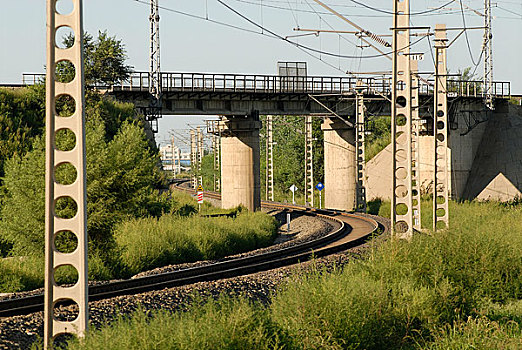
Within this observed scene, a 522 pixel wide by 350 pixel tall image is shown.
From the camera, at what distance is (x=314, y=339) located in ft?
36.3

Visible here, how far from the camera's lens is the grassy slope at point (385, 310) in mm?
9805

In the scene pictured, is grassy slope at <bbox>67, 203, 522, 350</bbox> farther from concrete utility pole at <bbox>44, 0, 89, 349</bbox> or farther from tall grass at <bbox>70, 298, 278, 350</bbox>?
concrete utility pole at <bbox>44, 0, 89, 349</bbox>

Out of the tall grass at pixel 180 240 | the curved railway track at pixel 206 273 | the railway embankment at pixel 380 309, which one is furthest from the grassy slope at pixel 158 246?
the railway embankment at pixel 380 309

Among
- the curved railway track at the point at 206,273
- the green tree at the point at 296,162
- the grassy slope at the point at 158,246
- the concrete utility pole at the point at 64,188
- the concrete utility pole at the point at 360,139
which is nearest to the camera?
the concrete utility pole at the point at 64,188

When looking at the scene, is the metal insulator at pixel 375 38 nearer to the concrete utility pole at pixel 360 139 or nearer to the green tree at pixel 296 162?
the concrete utility pole at pixel 360 139

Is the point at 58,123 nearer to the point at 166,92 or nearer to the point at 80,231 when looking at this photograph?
the point at 80,231

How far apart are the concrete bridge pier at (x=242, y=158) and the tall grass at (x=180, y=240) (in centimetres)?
1415

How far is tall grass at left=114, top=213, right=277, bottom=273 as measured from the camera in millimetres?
23031

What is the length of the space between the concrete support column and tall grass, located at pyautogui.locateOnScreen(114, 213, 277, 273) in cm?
2252

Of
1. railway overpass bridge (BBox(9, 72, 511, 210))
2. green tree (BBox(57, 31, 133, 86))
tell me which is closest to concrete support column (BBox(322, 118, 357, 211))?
railway overpass bridge (BBox(9, 72, 511, 210))

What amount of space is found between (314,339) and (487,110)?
58.1 metres

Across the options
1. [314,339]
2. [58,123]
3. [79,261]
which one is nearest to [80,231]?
[79,261]

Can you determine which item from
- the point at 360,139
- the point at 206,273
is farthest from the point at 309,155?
the point at 206,273

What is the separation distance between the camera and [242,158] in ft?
161
